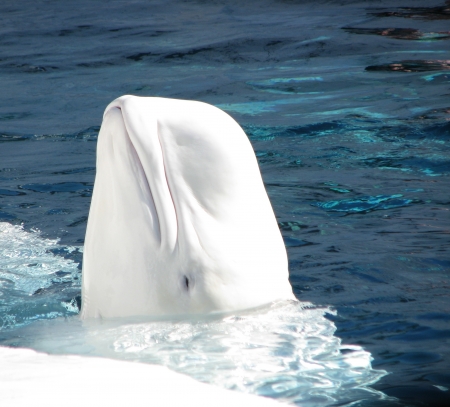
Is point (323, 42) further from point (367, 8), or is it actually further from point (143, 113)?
point (143, 113)

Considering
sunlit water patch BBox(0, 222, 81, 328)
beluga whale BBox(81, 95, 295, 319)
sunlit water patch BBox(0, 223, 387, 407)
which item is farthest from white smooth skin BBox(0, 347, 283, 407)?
sunlit water patch BBox(0, 222, 81, 328)

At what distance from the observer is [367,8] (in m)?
16.7

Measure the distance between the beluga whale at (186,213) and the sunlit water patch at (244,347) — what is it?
14 centimetres

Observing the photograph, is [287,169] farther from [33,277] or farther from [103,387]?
[103,387]

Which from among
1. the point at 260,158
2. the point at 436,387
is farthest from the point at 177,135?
the point at 260,158

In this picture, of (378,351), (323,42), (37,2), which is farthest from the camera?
(37,2)

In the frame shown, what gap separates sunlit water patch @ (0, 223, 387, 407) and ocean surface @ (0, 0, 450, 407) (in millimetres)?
Answer: 11

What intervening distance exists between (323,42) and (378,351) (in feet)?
36.1

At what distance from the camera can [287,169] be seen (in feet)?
26.9

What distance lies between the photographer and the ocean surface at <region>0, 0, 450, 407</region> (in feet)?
11.5

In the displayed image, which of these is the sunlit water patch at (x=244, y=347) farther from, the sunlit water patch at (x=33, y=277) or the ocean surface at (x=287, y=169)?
the sunlit water patch at (x=33, y=277)

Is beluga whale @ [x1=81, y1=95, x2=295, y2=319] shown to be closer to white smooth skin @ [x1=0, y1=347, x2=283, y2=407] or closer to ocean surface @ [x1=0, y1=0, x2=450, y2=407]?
ocean surface @ [x1=0, y1=0, x2=450, y2=407]

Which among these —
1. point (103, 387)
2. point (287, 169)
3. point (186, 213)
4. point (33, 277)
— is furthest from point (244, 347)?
point (287, 169)

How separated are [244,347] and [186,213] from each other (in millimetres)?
707
